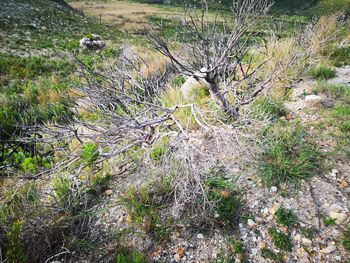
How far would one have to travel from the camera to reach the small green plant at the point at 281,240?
211cm

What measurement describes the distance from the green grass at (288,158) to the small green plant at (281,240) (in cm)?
56

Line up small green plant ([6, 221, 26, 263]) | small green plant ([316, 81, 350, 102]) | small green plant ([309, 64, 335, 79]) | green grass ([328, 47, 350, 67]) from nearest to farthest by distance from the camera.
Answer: small green plant ([6, 221, 26, 263]) → small green plant ([316, 81, 350, 102]) → small green plant ([309, 64, 335, 79]) → green grass ([328, 47, 350, 67])

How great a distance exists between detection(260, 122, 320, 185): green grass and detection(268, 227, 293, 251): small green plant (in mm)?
557

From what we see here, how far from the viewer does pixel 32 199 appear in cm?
284

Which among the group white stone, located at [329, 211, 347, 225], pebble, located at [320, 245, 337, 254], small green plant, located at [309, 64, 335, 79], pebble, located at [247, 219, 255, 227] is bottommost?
pebble, located at [247, 219, 255, 227]

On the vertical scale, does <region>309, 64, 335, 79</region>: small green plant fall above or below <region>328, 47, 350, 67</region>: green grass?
below

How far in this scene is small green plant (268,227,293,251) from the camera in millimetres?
2105

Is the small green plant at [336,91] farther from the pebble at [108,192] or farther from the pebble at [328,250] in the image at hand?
the pebble at [108,192]

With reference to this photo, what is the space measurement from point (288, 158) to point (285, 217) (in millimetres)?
717

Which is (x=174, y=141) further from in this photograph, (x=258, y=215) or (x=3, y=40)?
(x=3, y=40)

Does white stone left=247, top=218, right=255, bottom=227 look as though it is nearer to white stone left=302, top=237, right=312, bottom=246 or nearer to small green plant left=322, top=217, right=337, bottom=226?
white stone left=302, top=237, right=312, bottom=246

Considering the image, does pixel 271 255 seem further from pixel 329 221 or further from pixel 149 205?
pixel 149 205

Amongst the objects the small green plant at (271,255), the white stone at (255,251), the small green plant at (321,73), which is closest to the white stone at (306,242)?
the small green plant at (271,255)

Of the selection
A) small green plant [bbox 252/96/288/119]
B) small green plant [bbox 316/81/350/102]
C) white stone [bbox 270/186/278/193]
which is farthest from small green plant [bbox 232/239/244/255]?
small green plant [bbox 316/81/350/102]
